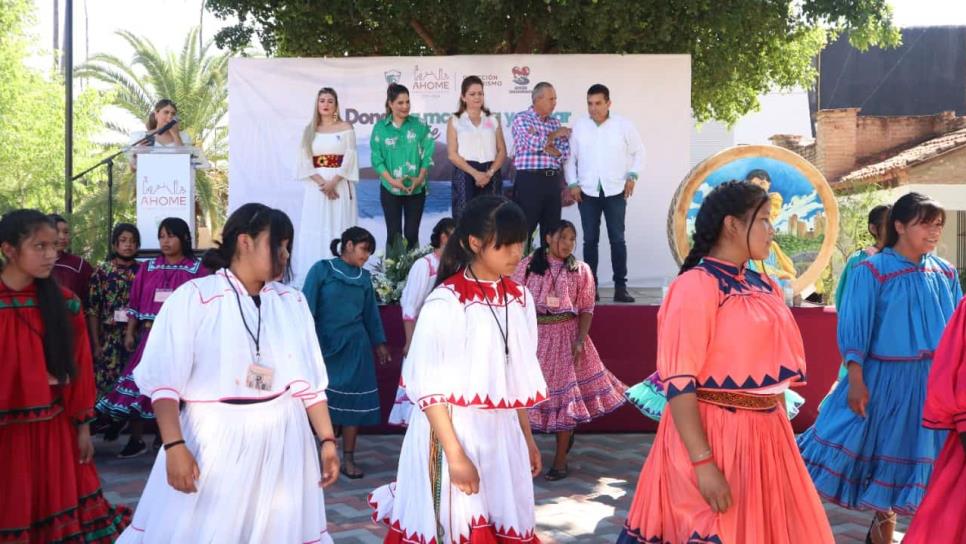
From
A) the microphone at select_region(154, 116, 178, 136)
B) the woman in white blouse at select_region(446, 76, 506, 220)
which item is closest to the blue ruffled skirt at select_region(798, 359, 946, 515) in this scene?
the woman in white blouse at select_region(446, 76, 506, 220)

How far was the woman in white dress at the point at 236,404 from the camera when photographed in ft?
11.9

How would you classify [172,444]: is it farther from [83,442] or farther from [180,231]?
[180,231]

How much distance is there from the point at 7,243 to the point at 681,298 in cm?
315

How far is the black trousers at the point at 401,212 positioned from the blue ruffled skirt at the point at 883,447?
214 inches

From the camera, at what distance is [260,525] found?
371cm

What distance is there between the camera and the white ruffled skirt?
12.0 feet

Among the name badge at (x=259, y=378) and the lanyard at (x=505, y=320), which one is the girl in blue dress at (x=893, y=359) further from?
the name badge at (x=259, y=378)

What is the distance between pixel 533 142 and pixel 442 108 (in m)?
3.32

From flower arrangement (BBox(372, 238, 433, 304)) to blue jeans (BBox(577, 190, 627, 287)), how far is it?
1.62 meters

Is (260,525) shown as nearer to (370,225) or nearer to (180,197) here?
(180,197)

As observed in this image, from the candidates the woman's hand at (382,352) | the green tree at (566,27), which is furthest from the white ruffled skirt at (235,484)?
the green tree at (566,27)

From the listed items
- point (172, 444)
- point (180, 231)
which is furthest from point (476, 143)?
point (172, 444)

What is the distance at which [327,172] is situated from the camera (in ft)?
33.9

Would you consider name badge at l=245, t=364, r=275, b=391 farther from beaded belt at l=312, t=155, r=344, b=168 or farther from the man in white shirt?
beaded belt at l=312, t=155, r=344, b=168
